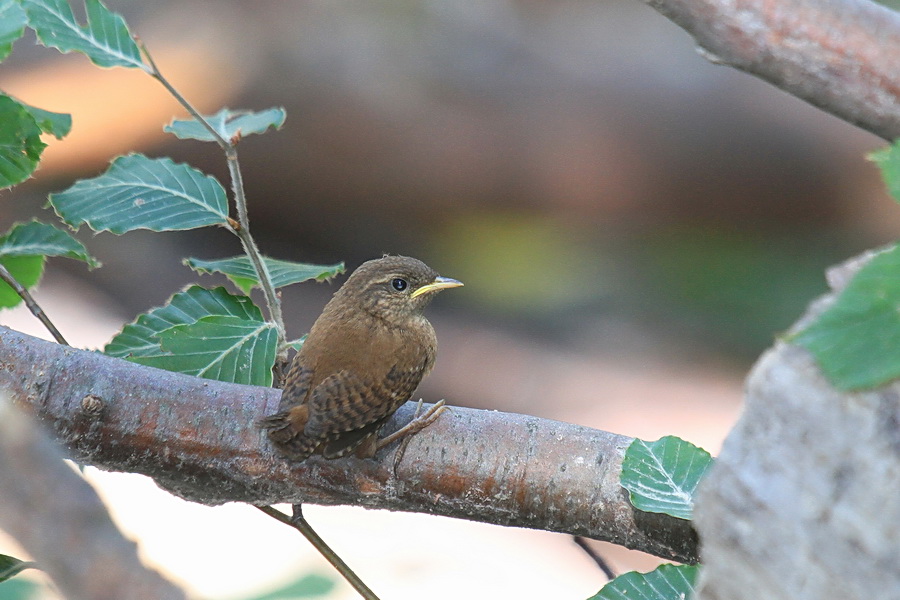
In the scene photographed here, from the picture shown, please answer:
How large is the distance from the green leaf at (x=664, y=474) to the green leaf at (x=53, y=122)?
1.37 m

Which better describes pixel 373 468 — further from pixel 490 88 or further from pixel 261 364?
pixel 490 88

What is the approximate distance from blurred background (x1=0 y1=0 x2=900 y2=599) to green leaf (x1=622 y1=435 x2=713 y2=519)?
13.5 ft

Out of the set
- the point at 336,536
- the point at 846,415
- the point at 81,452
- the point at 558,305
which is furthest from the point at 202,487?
the point at 558,305

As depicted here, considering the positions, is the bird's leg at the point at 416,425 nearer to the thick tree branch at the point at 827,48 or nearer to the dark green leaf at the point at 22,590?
the thick tree branch at the point at 827,48

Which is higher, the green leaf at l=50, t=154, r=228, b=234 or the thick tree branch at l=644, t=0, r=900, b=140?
the thick tree branch at l=644, t=0, r=900, b=140

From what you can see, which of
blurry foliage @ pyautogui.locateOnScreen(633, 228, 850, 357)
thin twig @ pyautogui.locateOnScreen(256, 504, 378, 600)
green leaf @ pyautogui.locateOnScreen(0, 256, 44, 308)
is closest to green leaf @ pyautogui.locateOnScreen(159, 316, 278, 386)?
thin twig @ pyautogui.locateOnScreen(256, 504, 378, 600)

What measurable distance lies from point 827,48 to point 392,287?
134cm

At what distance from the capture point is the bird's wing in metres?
1.63

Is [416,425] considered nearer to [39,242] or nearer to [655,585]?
[655,585]

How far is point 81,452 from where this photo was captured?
161cm

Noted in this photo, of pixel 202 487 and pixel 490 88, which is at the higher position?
pixel 490 88

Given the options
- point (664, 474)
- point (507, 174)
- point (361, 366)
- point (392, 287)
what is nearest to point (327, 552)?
point (361, 366)

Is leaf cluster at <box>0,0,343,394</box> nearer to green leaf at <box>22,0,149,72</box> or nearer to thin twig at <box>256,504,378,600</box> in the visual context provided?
green leaf at <box>22,0,149,72</box>

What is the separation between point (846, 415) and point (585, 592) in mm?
3683
